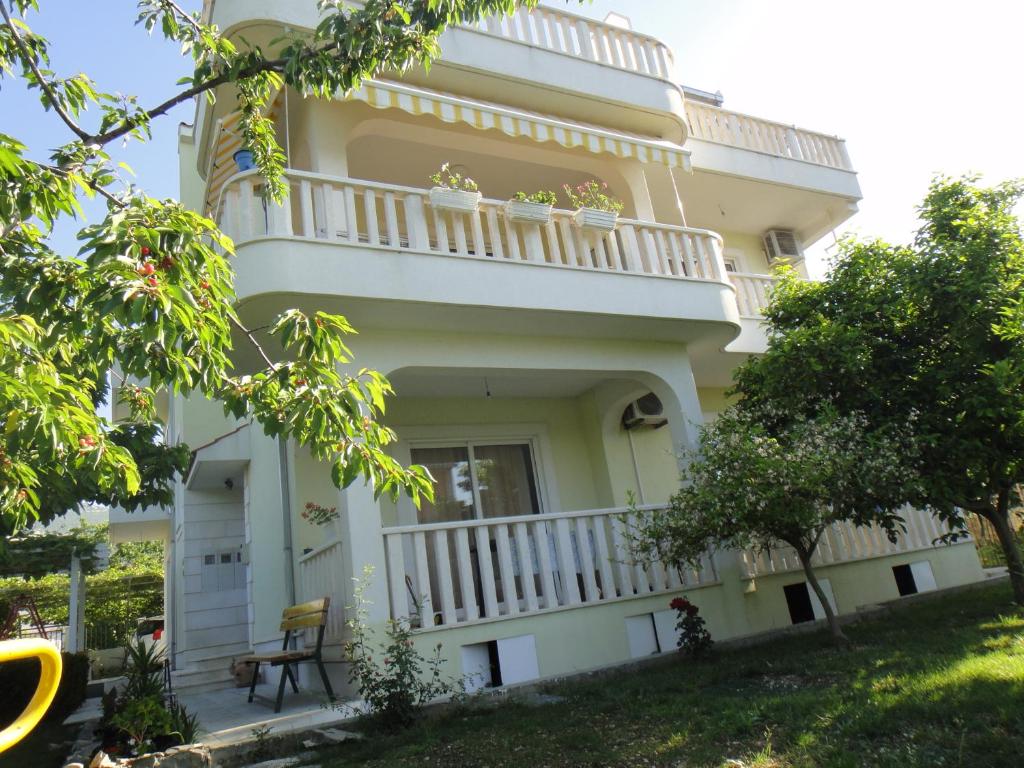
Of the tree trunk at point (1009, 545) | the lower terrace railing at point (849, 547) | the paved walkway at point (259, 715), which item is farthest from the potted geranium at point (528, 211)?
the tree trunk at point (1009, 545)

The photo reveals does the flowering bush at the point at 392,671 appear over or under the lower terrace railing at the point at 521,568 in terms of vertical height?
under

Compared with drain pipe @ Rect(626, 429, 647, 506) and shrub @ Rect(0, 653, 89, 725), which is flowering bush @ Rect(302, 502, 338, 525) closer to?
drain pipe @ Rect(626, 429, 647, 506)

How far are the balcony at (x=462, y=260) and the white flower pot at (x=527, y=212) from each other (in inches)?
4.0

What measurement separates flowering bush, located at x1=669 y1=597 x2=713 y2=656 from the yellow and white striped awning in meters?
5.87

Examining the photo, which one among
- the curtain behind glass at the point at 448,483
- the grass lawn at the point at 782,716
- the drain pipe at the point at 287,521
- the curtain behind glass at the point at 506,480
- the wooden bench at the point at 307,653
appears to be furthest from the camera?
the curtain behind glass at the point at 506,480

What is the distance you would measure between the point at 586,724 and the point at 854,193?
39.5 ft

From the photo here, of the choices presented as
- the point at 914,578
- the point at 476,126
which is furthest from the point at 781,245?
the point at 476,126

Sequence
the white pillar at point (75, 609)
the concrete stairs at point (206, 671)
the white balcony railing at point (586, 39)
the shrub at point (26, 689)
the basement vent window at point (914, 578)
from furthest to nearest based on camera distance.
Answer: the white pillar at point (75, 609) < the concrete stairs at point (206, 671) < the shrub at point (26, 689) < the basement vent window at point (914, 578) < the white balcony railing at point (586, 39)

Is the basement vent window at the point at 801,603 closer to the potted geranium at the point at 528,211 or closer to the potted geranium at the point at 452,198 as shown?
the potted geranium at the point at 528,211

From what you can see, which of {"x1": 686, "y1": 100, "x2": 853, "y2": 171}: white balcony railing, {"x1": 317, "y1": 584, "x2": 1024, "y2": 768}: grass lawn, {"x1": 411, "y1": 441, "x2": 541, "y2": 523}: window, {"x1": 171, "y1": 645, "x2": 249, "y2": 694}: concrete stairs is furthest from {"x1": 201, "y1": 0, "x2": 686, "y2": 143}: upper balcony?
{"x1": 171, "y1": 645, "x2": 249, "y2": 694}: concrete stairs

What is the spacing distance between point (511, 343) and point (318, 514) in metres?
3.37

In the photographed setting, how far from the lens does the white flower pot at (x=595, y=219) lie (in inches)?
350

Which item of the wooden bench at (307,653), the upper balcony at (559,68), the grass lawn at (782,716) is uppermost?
the upper balcony at (559,68)

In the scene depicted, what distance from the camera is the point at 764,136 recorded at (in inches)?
516
